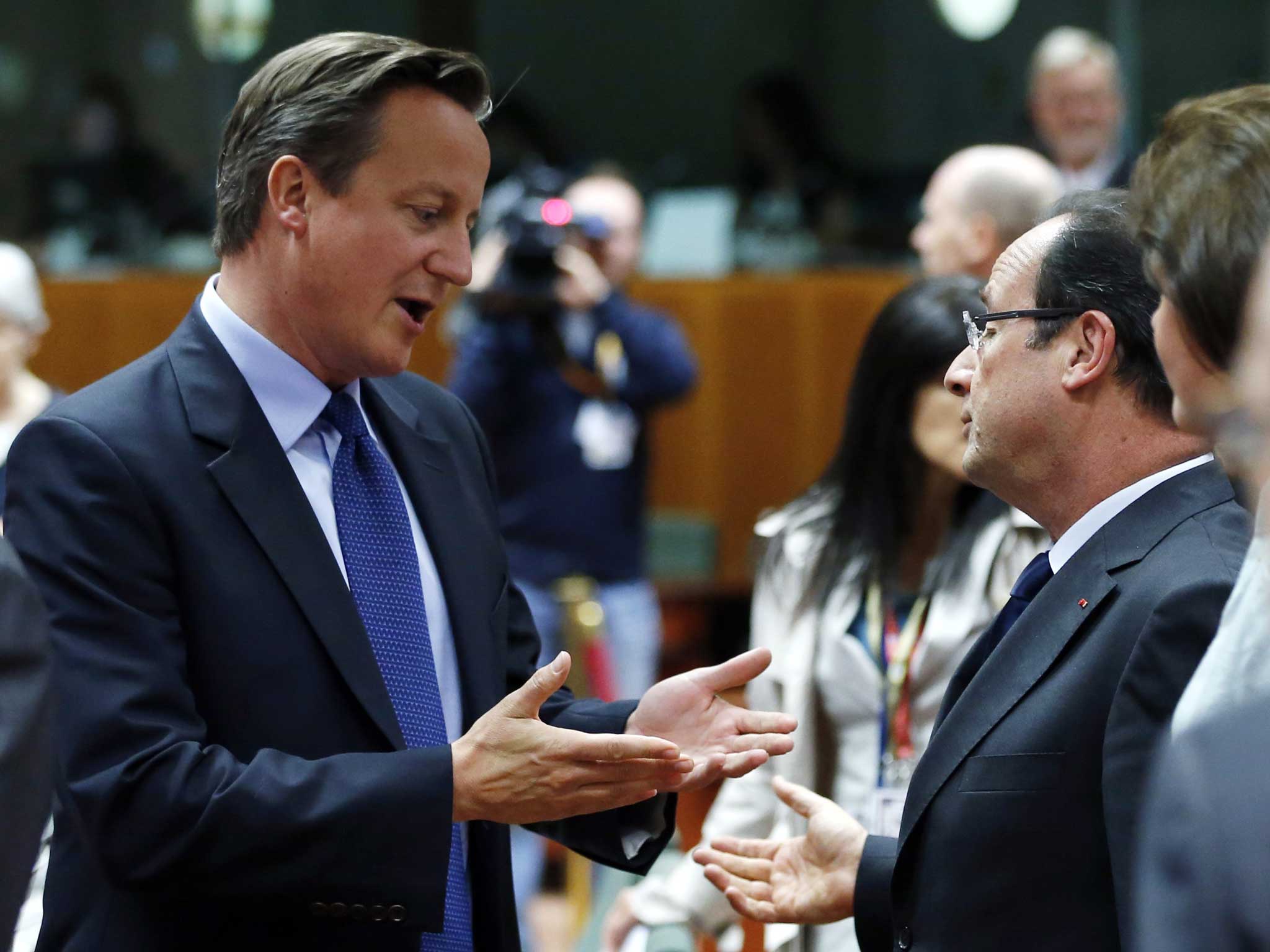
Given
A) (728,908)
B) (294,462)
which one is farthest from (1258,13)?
(294,462)

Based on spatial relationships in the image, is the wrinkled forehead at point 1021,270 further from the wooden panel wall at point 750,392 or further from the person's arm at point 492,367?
the wooden panel wall at point 750,392

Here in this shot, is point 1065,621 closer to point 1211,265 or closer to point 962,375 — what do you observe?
point 962,375

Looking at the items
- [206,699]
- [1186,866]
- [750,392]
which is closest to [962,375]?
[206,699]

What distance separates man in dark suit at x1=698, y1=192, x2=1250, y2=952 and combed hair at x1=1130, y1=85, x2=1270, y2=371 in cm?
31

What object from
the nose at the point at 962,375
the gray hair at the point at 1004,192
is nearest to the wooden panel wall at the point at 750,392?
the gray hair at the point at 1004,192

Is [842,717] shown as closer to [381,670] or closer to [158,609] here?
[381,670]

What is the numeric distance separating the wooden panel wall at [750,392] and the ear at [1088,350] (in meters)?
5.48

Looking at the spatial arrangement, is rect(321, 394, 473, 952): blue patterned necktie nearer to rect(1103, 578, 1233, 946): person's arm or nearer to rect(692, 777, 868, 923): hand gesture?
rect(692, 777, 868, 923): hand gesture

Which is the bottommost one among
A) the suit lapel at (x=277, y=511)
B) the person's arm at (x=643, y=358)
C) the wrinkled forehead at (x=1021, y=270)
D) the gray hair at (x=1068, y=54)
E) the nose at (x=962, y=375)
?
the person's arm at (x=643, y=358)

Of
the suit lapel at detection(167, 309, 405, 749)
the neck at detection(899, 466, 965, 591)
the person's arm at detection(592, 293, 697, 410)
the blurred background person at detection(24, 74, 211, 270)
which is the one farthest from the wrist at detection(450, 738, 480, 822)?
the blurred background person at detection(24, 74, 211, 270)

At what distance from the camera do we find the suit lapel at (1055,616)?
1721 millimetres

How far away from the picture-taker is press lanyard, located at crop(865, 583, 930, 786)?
264cm

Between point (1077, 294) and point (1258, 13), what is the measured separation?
6.84m

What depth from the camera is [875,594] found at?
276 centimetres
